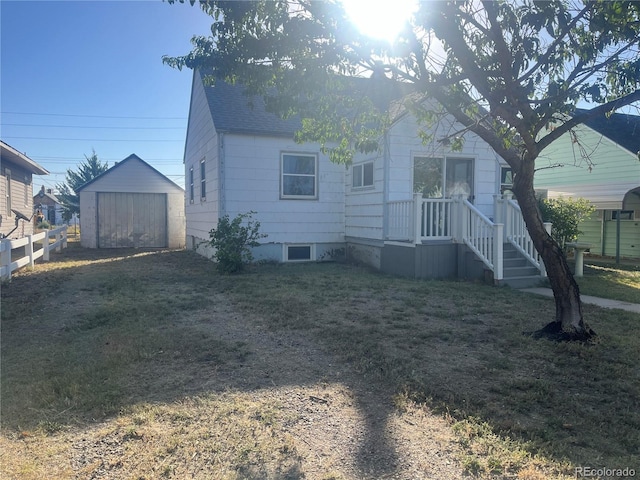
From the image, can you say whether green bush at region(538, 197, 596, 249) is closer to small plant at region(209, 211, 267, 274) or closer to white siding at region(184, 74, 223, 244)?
small plant at region(209, 211, 267, 274)

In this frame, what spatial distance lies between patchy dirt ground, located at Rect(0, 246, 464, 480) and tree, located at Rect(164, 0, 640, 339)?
2927mm

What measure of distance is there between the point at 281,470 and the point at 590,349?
149 inches

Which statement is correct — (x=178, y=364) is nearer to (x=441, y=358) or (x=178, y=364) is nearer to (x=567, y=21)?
(x=441, y=358)

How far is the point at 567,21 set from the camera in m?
5.15

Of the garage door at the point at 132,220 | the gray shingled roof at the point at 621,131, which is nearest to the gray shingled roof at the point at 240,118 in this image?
the garage door at the point at 132,220

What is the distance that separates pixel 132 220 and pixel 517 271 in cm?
1453

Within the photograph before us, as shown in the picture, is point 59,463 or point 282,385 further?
point 282,385

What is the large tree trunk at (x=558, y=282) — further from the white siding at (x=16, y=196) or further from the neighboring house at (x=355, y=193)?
the white siding at (x=16, y=196)

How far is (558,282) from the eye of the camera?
5305 millimetres

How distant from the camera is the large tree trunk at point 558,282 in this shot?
5.15m

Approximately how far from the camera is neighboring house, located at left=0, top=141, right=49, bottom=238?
1473cm

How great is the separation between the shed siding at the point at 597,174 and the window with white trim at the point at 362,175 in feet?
20.3

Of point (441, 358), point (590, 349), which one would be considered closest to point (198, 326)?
point (441, 358)

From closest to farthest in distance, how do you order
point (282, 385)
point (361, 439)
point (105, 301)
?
1. point (361, 439)
2. point (282, 385)
3. point (105, 301)
